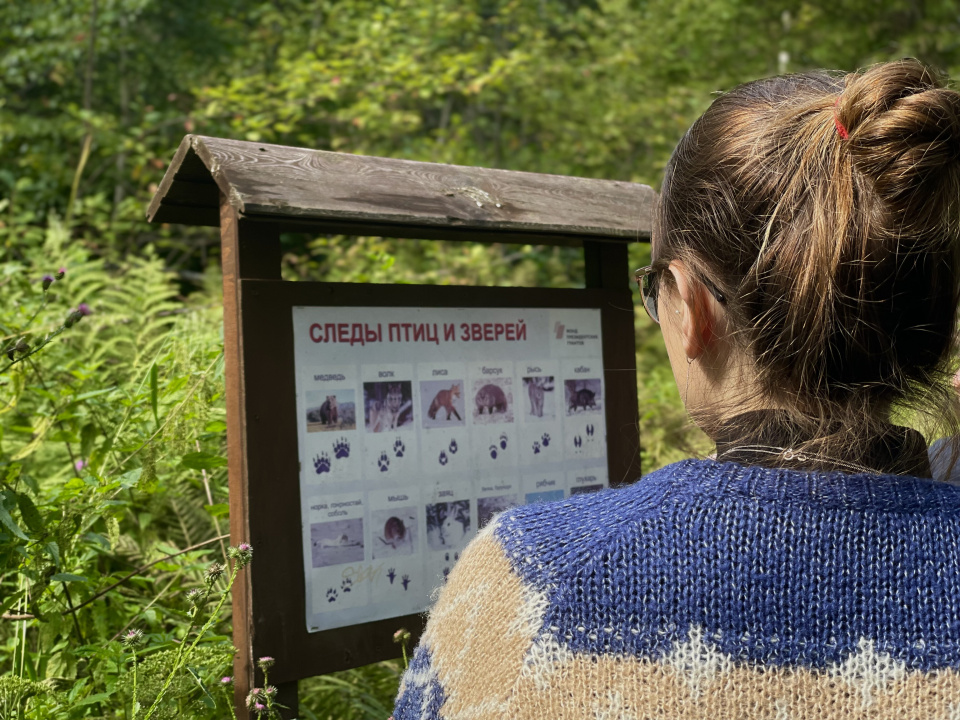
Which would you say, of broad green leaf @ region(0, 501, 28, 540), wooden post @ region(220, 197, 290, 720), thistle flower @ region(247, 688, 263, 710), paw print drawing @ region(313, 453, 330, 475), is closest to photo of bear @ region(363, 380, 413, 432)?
paw print drawing @ region(313, 453, 330, 475)

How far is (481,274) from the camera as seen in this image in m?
7.67

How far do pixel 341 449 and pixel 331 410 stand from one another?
0.10m

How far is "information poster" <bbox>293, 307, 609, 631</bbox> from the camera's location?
2.19 metres

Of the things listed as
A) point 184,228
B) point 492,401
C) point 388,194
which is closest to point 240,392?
point 388,194

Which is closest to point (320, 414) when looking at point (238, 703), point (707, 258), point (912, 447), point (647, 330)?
point (238, 703)

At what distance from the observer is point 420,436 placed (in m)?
2.36

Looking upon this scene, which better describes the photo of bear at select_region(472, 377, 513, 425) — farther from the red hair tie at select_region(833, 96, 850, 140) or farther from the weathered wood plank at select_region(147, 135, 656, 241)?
the red hair tie at select_region(833, 96, 850, 140)

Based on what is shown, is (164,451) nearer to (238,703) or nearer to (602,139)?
(238,703)

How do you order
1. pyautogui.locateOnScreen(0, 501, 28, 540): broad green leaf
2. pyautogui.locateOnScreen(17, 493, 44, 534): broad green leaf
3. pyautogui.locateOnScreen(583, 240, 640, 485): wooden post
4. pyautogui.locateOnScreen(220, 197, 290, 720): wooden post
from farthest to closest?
pyautogui.locateOnScreen(583, 240, 640, 485): wooden post < pyautogui.locateOnScreen(220, 197, 290, 720): wooden post < pyautogui.locateOnScreen(17, 493, 44, 534): broad green leaf < pyautogui.locateOnScreen(0, 501, 28, 540): broad green leaf

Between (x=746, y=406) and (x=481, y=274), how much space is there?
6581mm

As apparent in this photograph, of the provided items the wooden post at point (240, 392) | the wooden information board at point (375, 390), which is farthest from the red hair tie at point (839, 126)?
the wooden post at point (240, 392)

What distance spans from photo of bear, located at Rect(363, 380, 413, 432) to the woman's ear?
1221 mm

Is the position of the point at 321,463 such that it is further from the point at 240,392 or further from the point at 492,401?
the point at 492,401

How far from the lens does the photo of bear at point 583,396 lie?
8.89ft
